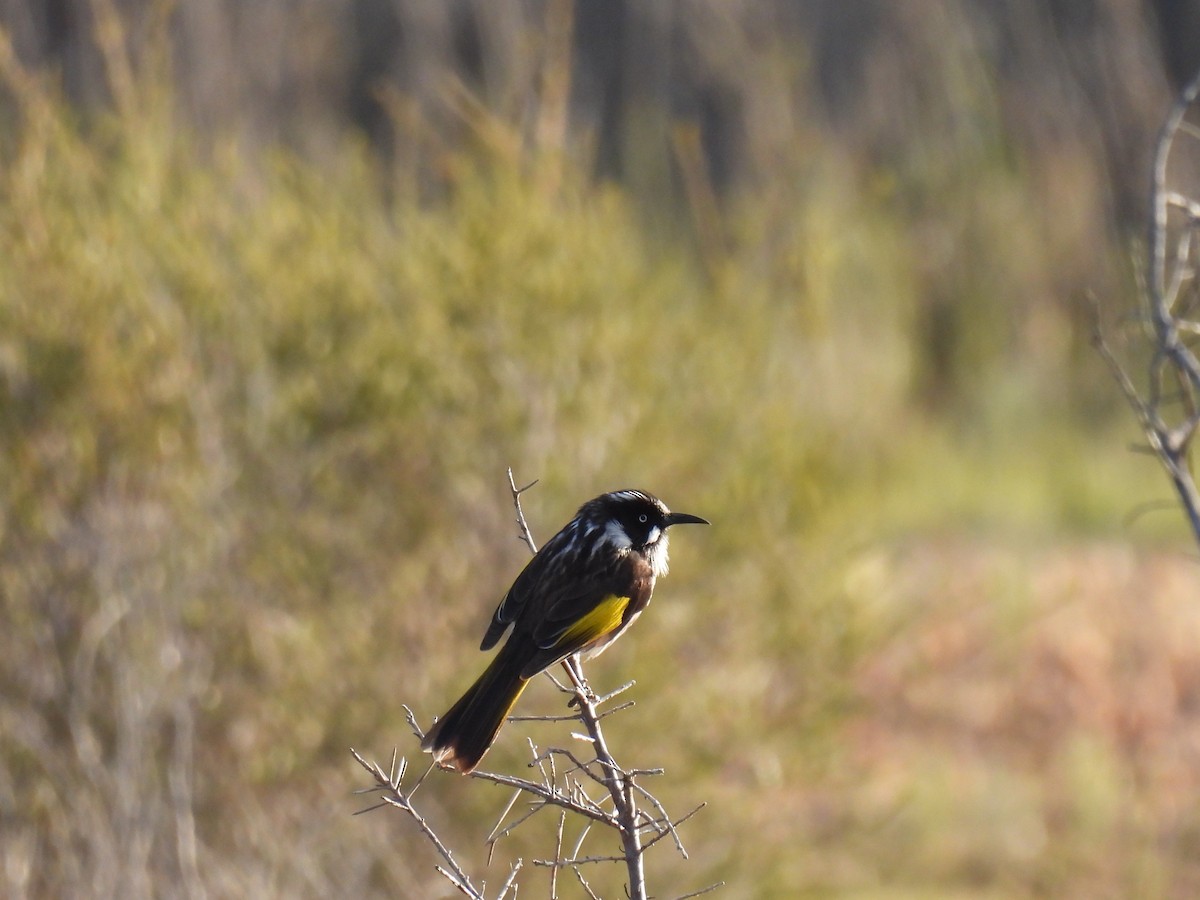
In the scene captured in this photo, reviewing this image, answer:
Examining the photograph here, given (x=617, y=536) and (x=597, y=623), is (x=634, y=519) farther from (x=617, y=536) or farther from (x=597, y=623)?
(x=597, y=623)

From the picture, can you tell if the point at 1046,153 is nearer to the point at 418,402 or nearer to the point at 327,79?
the point at 327,79

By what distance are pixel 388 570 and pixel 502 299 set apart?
3.88 feet

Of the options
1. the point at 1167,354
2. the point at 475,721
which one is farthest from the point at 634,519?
the point at 1167,354

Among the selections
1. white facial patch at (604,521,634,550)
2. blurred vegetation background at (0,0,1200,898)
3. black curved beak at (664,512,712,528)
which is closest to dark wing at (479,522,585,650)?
white facial patch at (604,521,634,550)

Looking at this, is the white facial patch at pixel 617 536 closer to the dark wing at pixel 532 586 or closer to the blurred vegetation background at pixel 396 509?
the dark wing at pixel 532 586

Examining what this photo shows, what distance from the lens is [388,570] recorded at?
260 inches

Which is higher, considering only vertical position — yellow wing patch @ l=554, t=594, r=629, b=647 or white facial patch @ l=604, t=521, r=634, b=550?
white facial patch @ l=604, t=521, r=634, b=550

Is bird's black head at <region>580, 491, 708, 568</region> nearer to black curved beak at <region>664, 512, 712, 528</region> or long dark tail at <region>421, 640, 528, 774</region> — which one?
black curved beak at <region>664, 512, 712, 528</region>

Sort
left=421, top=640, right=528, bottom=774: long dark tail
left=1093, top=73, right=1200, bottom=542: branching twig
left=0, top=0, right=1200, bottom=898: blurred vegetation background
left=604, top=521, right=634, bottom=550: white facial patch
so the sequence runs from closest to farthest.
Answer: left=1093, top=73, right=1200, bottom=542: branching twig, left=421, top=640, right=528, bottom=774: long dark tail, left=604, top=521, right=634, bottom=550: white facial patch, left=0, top=0, right=1200, bottom=898: blurred vegetation background

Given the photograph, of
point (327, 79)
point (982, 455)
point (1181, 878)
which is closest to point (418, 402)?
point (1181, 878)

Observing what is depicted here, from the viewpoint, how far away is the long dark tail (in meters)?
3.77

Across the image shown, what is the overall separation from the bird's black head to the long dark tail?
49 centimetres

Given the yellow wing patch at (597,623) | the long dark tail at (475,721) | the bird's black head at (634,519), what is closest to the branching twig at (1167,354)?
the bird's black head at (634,519)

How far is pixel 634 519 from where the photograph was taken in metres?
4.39
